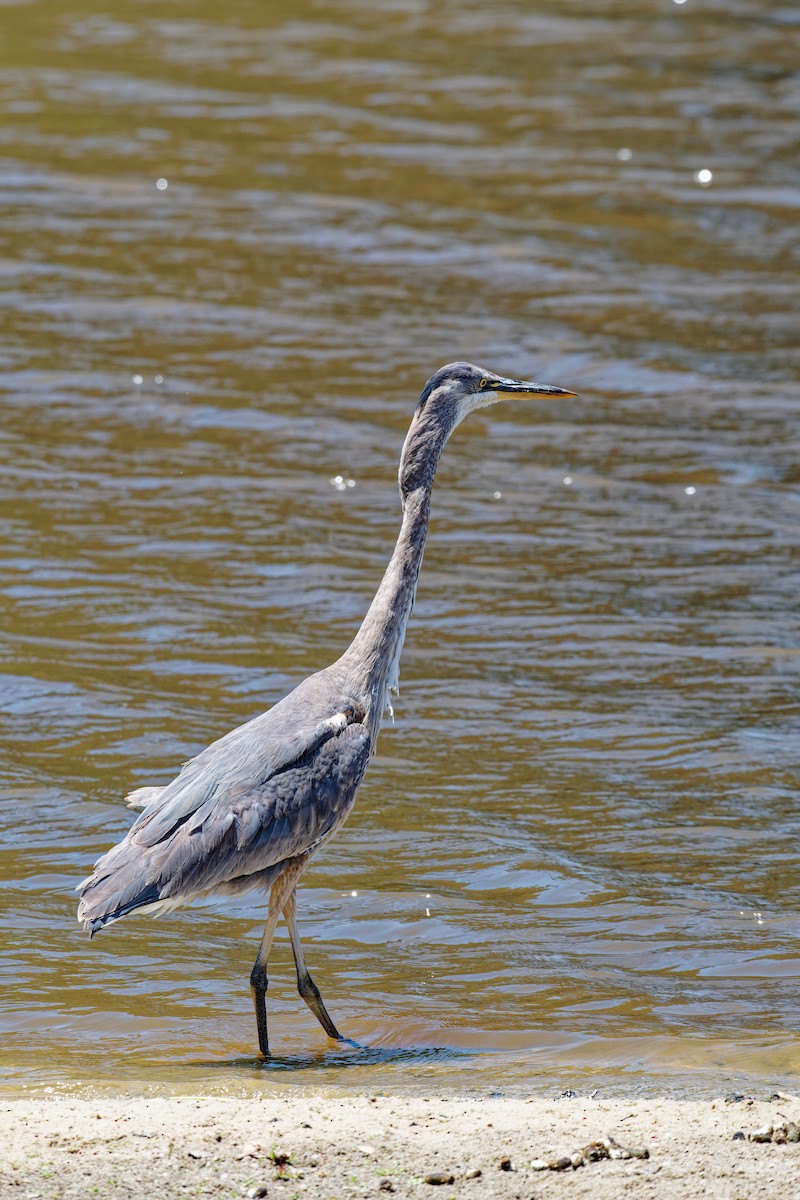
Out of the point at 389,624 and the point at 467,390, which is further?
the point at 467,390

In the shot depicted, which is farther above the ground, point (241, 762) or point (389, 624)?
point (389, 624)

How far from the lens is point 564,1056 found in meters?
6.07

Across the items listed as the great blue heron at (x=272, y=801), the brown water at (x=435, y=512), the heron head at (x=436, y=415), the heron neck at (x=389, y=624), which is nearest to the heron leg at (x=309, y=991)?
the great blue heron at (x=272, y=801)

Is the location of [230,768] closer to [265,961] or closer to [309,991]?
[265,961]

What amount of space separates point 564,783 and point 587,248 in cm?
779

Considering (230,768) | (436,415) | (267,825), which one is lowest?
(267,825)

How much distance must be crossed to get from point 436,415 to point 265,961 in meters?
2.08

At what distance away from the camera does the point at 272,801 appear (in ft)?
20.1

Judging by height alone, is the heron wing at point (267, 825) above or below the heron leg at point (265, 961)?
above

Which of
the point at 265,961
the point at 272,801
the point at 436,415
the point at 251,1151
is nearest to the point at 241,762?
the point at 272,801

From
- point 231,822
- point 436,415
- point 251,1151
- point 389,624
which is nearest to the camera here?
point 251,1151

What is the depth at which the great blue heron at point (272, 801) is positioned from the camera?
5.96 m

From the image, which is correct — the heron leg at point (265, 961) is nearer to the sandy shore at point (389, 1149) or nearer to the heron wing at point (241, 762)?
the heron wing at point (241, 762)

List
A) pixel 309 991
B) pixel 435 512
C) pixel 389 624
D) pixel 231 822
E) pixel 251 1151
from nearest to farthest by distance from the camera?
pixel 251 1151
pixel 231 822
pixel 309 991
pixel 389 624
pixel 435 512
